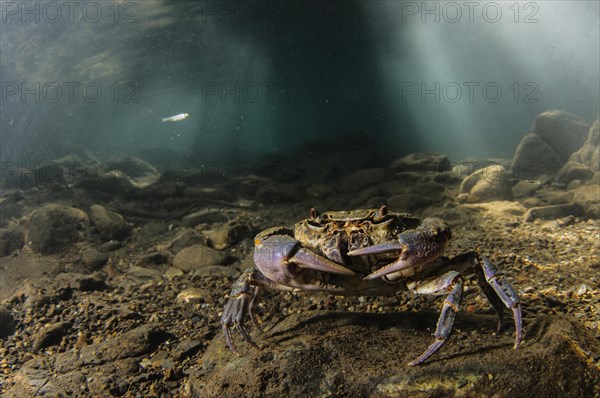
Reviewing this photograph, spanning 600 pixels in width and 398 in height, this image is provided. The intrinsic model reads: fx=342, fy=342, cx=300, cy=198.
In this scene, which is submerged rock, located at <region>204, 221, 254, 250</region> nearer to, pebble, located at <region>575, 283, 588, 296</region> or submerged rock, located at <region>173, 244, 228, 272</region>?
submerged rock, located at <region>173, 244, 228, 272</region>

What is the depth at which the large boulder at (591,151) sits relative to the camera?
10166 mm

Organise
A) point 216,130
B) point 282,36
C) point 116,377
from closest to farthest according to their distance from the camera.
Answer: point 116,377
point 282,36
point 216,130

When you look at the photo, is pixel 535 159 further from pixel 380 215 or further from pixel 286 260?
pixel 286 260

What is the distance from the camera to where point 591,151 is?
10.6 meters

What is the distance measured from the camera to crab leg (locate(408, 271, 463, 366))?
2492 millimetres

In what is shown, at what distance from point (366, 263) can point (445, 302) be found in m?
0.70

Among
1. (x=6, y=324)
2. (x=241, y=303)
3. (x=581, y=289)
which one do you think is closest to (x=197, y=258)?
(x=6, y=324)

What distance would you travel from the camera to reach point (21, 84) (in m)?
27.4

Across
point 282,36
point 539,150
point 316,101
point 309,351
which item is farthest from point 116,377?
point 316,101

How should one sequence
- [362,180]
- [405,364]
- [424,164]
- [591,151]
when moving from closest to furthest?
[405,364]
[591,151]
[362,180]
[424,164]

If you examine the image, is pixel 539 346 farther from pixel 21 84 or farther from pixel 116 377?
pixel 21 84

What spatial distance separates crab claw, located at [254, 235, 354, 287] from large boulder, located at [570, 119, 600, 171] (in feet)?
36.2

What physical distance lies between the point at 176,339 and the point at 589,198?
7.79 meters

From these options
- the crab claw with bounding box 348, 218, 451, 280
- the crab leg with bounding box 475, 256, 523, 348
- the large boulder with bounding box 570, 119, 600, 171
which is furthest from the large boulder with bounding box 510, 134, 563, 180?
the crab claw with bounding box 348, 218, 451, 280
